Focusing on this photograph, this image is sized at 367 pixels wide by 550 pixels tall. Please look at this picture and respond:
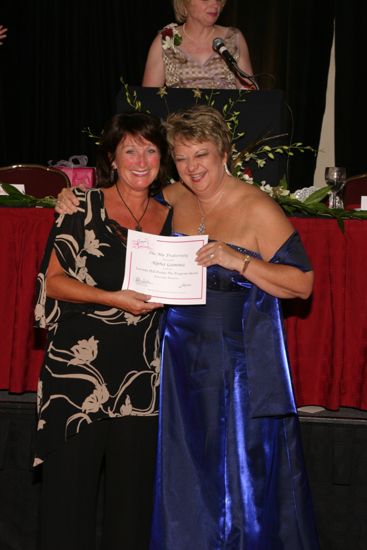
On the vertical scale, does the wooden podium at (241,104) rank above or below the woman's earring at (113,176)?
above

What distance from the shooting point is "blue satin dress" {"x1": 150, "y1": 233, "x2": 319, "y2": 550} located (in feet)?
9.23

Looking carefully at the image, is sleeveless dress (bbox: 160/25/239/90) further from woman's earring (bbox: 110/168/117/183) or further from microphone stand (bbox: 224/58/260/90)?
woman's earring (bbox: 110/168/117/183)

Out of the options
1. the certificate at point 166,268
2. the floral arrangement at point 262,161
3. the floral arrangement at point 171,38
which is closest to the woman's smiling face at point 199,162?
the certificate at point 166,268

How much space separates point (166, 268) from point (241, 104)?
1.31m

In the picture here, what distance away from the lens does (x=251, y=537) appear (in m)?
2.87

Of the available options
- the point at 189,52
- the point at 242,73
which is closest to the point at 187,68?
the point at 189,52

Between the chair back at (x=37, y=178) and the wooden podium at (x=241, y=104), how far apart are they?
988 mm

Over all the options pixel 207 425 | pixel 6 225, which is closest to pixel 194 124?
pixel 207 425

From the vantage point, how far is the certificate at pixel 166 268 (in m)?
2.65

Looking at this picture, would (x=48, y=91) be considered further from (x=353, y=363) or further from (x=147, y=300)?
(x=147, y=300)

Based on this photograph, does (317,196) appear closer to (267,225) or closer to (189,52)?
(267,225)

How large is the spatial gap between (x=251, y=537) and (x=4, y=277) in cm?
162

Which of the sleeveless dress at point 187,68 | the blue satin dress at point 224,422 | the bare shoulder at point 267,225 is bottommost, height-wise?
the blue satin dress at point 224,422

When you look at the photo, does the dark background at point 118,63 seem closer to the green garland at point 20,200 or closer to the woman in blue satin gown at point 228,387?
the green garland at point 20,200
